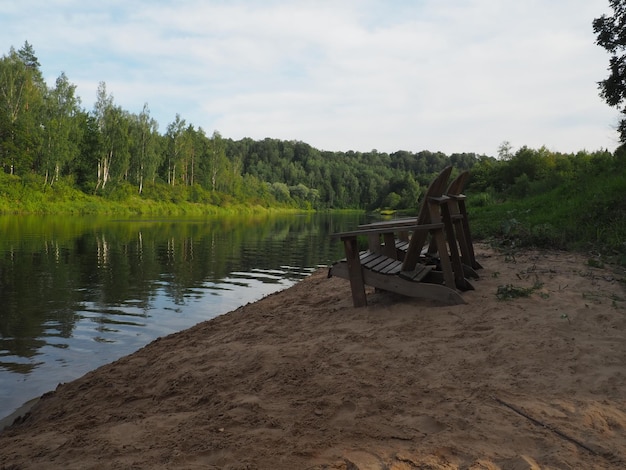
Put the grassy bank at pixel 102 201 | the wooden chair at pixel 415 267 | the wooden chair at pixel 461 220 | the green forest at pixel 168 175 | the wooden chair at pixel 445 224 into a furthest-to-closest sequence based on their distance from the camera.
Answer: the grassy bank at pixel 102 201, the green forest at pixel 168 175, the wooden chair at pixel 461 220, the wooden chair at pixel 445 224, the wooden chair at pixel 415 267

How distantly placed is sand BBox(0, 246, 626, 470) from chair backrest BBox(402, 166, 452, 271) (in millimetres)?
618

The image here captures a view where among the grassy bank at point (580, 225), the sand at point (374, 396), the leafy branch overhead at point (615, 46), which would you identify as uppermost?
the leafy branch overhead at point (615, 46)

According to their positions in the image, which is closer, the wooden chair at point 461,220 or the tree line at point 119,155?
the wooden chair at point 461,220

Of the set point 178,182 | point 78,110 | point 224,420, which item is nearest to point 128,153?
point 78,110

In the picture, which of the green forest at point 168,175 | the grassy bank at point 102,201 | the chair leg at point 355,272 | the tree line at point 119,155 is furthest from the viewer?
the grassy bank at point 102,201

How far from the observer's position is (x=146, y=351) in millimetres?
6547

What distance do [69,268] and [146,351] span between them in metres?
9.62

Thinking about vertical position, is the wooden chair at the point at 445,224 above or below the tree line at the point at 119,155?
below

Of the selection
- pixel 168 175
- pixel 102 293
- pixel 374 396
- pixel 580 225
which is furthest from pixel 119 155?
pixel 374 396

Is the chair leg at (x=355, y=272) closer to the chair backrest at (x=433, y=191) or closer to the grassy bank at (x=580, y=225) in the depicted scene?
the chair backrest at (x=433, y=191)

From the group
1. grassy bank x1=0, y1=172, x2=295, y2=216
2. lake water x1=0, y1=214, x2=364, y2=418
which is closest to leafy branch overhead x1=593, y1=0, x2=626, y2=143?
lake water x1=0, y1=214, x2=364, y2=418

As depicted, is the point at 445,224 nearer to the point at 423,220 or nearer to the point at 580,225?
the point at 423,220

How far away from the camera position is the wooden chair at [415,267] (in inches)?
235

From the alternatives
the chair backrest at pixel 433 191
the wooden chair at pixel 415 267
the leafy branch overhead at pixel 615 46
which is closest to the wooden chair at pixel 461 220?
the wooden chair at pixel 415 267
